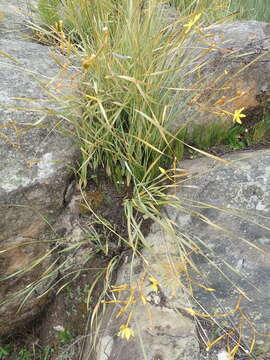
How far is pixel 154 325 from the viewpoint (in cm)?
130

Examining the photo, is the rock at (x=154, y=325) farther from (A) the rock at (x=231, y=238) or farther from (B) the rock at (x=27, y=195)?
(B) the rock at (x=27, y=195)

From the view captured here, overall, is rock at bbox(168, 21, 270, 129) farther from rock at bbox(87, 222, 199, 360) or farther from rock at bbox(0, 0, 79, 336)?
rock at bbox(87, 222, 199, 360)

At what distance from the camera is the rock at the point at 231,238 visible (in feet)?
4.17

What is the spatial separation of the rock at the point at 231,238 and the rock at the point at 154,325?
0.09 meters

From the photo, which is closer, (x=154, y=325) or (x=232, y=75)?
(x=154, y=325)

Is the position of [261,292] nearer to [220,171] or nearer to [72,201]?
[220,171]

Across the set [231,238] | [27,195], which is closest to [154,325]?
[231,238]

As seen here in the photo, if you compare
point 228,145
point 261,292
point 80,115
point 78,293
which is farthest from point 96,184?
point 261,292

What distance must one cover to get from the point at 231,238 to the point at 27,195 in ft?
2.89

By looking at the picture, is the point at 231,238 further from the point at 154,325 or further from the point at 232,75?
the point at 232,75

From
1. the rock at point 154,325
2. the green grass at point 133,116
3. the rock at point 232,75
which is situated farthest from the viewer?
the rock at point 232,75

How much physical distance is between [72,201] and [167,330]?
71cm

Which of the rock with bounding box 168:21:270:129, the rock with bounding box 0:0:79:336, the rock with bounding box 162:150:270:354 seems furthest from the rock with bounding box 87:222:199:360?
the rock with bounding box 168:21:270:129

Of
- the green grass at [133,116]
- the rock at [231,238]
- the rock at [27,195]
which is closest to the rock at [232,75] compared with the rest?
the green grass at [133,116]
